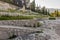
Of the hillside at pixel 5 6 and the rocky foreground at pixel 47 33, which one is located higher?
the hillside at pixel 5 6

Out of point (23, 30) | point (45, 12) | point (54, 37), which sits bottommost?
point (54, 37)

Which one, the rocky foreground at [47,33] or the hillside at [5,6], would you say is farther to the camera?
the hillside at [5,6]

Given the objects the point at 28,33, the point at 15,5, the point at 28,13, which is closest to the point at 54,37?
the point at 28,33

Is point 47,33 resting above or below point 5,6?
below

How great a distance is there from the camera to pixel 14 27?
5.39 ft

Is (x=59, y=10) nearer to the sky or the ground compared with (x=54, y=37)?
nearer to the sky

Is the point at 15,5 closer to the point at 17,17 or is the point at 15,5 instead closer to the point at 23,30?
the point at 17,17

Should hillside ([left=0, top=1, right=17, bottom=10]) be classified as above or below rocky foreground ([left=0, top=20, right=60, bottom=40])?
above

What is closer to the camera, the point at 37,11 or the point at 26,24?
the point at 26,24

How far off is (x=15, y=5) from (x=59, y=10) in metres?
0.69

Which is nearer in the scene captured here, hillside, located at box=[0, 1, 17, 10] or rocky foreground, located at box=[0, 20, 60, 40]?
rocky foreground, located at box=[0, 20, 60, 40]

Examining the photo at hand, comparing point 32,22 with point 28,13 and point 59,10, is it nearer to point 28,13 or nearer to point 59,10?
point 28,13

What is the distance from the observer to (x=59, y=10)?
1855 mm

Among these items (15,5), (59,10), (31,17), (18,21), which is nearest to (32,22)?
(31,17)
